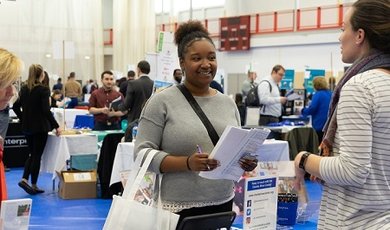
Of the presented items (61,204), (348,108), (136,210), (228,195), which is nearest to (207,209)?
(228,195)

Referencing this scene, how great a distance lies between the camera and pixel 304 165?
5.44 feet

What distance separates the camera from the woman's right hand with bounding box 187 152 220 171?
6.57 feet

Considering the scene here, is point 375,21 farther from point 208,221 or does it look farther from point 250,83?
point 250,83

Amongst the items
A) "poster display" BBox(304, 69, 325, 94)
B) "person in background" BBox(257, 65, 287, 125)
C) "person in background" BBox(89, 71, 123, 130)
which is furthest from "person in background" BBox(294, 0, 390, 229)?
"poster display" BBox(304, 69, 325, 94)

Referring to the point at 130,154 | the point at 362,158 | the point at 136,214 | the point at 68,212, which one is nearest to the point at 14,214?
the point at 136,214

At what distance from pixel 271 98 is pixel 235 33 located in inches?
446

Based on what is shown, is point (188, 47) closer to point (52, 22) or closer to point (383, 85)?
point (383, 85)

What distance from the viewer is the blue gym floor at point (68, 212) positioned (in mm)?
5107

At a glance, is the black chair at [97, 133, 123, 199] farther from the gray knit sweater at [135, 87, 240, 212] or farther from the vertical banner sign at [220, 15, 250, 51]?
the vertical banner sign at [220, 15, 250, 51]

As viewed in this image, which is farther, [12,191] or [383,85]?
[12,191]

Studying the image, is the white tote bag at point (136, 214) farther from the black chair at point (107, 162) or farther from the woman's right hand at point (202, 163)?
the black chair at point (107, 162)

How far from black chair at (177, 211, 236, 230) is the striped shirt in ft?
2.08

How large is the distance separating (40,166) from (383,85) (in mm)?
5716

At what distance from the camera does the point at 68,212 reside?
558 centimetres
